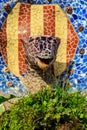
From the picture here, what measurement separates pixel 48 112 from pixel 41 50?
1.19 meters

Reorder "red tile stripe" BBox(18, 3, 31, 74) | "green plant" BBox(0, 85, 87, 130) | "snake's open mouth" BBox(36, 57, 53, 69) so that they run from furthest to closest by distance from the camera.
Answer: "red tile stripe" BBox(18, 3, 31, 74) < "snake's open mouth" BBox(36, 57, 53, 69) < "green plant" BBox(0, 85, 87, 130)

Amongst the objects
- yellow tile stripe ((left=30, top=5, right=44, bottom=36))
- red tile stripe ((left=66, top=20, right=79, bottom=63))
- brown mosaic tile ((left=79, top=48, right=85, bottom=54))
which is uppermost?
yellow tile stripe ((left=30, top=5, right=44, bottom=36))

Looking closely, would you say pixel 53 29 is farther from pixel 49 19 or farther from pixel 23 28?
pixel 23 28

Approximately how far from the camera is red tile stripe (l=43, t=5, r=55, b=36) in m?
3.84

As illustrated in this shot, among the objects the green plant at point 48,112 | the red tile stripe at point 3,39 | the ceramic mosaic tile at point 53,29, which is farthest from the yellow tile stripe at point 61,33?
the green plant at point 48,112

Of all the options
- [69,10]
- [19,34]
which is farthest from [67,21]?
[19,34]

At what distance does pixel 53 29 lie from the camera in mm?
3848

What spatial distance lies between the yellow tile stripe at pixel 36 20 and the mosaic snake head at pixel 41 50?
0.66 ft

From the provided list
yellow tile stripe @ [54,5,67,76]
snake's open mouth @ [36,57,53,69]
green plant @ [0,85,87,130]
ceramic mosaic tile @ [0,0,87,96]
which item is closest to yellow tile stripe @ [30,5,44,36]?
ceramic mosaic tile @ [0,0,87,96]

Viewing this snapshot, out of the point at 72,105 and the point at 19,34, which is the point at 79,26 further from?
the point at 72,105

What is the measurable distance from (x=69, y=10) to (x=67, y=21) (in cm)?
8

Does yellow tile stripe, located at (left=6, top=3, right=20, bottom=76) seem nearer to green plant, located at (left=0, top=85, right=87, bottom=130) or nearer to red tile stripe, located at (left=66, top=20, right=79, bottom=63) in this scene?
red tile stripe, located at (left=66, top=20, right=79, bottom=63)

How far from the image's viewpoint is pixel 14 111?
2.35 meters

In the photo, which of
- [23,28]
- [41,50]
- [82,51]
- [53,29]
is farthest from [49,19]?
[41,50]
